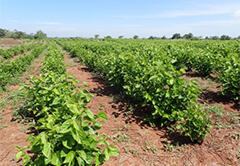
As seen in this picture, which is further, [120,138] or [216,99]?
[216,99]

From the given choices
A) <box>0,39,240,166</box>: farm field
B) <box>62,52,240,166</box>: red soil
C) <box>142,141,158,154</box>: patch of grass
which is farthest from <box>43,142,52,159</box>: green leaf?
<box>142,141,158,154</box>: patch of grass

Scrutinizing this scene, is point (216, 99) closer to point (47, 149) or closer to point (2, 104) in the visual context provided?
point (47, 149)

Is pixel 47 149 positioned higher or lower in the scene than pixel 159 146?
higher

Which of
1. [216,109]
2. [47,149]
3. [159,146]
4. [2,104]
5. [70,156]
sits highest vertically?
[47,149]

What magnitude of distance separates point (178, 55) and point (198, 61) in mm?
1456

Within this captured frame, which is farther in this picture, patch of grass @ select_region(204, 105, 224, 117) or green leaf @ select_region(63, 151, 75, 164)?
patch of grass @ select_region(204, 105, 224, 117)

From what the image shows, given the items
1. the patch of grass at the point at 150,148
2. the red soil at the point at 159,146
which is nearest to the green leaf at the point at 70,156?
the red soil at the point at 159,146

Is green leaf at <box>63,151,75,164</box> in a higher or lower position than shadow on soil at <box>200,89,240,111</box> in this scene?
higher

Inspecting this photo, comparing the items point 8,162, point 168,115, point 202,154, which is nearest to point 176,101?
point 168,115

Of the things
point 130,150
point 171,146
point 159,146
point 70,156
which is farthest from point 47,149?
point 171,146

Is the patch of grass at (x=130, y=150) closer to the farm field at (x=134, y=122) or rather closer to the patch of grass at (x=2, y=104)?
the farm field at (x=134, y=122)

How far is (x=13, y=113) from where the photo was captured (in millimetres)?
4105

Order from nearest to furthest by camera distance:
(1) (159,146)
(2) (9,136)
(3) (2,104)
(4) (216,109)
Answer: (1) (159,146) < (2) (9,136) < (4) (216,109) < (3) (2,104)

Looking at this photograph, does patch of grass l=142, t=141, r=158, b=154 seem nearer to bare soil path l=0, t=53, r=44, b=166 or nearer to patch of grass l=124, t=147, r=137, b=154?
patch of grass l=124, t=147, r=137, b=154
